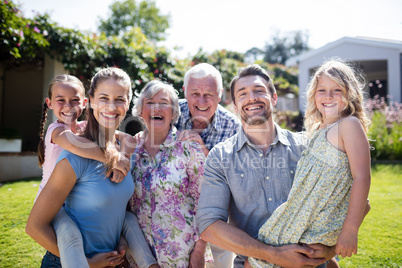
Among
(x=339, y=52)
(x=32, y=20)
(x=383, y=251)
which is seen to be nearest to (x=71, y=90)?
(x=383, y=251)

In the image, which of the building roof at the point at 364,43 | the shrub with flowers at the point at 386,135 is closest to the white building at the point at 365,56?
the building roof at the point at 364,43

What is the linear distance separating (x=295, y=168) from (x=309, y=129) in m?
0.44

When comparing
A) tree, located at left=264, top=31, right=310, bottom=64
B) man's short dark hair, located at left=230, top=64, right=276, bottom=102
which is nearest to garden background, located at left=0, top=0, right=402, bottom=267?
man's short dark hair, located at left=230, top=64, right=276, bottom=102

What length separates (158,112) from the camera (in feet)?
8.38

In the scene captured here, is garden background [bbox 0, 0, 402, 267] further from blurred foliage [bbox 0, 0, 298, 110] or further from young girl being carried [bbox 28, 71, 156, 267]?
young girl being carried [bbox 28, 71, 156, 267]

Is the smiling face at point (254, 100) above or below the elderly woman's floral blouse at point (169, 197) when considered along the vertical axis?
above

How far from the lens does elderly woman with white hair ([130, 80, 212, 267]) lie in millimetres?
2295

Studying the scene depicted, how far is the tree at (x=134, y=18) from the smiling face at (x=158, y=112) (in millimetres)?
37611

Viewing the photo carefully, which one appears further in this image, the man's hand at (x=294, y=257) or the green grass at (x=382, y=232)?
the green grass at (x=382, y=232)

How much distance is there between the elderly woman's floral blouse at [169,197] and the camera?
2291 millimetres

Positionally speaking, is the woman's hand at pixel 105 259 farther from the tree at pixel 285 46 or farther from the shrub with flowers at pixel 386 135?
the tree at pixel 285 46

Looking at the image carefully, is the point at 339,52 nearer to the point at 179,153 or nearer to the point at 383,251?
the point at 383,251

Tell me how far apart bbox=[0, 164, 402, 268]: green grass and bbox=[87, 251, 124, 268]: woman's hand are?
5.21ft

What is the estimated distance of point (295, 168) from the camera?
90.1 inches
